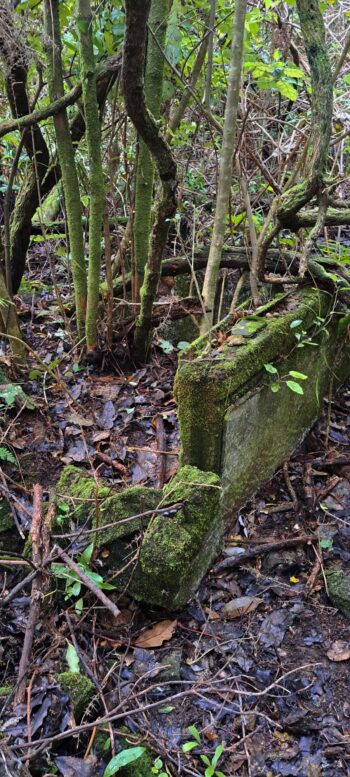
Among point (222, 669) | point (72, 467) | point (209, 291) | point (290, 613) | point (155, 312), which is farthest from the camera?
point (155, 312)

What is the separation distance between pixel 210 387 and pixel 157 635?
1265 mm

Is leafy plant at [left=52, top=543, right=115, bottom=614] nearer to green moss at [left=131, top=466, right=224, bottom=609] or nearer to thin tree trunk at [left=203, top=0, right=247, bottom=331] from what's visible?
green moss at [left=131, top=466, right=224, bottom=609]

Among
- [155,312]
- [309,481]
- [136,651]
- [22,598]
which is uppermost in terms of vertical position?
[155,312]

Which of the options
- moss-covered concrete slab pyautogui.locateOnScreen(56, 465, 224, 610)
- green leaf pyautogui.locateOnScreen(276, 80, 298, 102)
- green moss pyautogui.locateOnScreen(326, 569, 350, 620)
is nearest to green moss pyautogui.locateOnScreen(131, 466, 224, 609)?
moss-covered concrete slab pyautogui.locateOnScreen(56, 465, 224, 610)

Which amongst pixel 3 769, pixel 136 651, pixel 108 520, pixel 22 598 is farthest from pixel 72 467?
pixel 3 769

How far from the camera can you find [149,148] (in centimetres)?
271

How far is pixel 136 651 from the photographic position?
2.46 m

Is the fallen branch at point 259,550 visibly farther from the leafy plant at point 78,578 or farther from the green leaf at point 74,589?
the green leaf at point 74,589

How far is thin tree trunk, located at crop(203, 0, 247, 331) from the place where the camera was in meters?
2.81

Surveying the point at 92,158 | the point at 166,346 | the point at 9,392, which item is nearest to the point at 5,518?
the point at 9,392

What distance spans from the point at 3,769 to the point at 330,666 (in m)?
1.61

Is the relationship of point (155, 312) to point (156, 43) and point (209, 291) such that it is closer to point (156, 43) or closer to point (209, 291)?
point (209, 291)

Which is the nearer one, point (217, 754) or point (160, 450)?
point (217, 754)

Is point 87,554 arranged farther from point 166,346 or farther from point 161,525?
point 166,346
